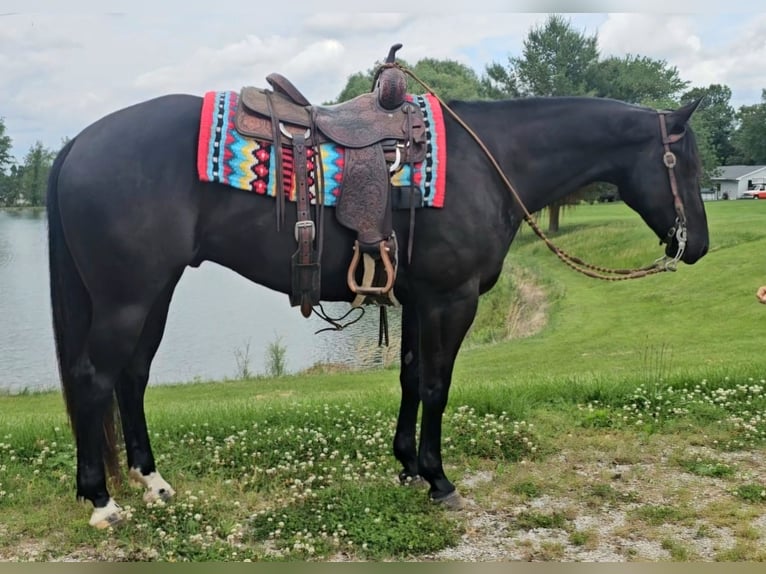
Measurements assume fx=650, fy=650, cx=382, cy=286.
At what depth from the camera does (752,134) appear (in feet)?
206

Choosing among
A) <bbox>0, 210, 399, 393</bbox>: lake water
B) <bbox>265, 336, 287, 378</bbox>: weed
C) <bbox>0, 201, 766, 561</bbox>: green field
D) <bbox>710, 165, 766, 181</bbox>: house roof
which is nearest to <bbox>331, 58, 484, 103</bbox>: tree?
<bbox>0, 210, 399, 393</bbox>: lake water

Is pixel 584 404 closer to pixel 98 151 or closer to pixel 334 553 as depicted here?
pixel 334 553

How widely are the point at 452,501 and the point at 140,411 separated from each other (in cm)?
201

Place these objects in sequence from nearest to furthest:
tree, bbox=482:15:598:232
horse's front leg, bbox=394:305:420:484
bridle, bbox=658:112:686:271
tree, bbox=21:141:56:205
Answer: bridle, bbox=658:112:686:271 → horse's front leg, bbox=394:305:420:484 → tree, bbox=21:141:56:205 → tree, bbox=482:15:598:232

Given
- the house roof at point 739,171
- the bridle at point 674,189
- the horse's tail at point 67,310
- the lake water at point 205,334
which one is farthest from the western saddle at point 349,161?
the house roof at point 739,171

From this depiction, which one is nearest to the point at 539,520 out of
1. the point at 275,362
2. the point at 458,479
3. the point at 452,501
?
the point at 452,501

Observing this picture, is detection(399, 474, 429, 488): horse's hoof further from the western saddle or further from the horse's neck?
the horse's neck

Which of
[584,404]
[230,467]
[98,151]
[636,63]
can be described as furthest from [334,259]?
[636,63]

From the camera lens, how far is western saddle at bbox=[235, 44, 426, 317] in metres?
3.46

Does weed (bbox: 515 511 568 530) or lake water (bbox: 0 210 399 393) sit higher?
weed (bbox: 515 511 568 530)

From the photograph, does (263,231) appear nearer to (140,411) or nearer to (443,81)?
(140,411)

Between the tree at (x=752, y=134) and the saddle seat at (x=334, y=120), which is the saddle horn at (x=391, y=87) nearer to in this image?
the saddle seat at (x=334, y=120)

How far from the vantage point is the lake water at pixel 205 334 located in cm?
1223

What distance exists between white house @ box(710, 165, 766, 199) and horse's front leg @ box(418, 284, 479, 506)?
74.8 meters
